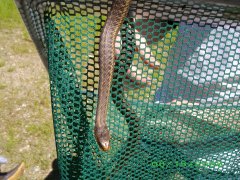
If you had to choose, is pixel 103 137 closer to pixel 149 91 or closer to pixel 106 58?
pixel 149 91

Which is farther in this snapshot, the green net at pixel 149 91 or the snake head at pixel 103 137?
the snake head at pixel 103 137

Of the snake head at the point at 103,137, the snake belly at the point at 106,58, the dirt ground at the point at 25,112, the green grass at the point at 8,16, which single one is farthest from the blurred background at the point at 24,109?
the snake belly at the point at 106,58

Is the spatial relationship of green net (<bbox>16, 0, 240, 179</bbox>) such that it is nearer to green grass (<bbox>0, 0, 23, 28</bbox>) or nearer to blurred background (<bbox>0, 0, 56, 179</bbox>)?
blurred background (<bbox>0, 0, 56, 179</bbox>)

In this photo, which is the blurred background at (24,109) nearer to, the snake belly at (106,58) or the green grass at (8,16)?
the green grass at (8,16)

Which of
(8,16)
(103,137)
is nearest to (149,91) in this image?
(103,137)

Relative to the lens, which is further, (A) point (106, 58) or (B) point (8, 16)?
(B) point (8, 16)
